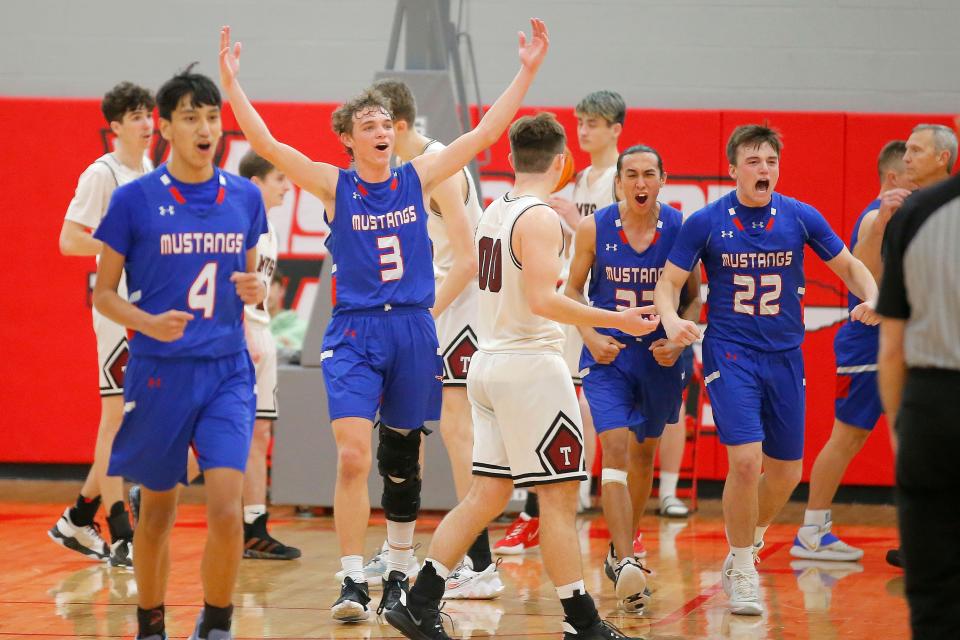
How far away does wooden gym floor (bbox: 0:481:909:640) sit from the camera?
558 cm

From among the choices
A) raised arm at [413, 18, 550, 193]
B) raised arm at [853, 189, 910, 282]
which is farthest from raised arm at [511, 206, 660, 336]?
raised arm at [853, 189, 910, 282]

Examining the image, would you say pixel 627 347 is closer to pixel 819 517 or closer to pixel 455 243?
pixel 455 243

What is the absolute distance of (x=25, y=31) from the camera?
10492 millimetres

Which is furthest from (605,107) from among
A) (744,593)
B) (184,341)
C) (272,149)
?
(184,341)

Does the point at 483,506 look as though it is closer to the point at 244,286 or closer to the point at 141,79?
the point at 244,286

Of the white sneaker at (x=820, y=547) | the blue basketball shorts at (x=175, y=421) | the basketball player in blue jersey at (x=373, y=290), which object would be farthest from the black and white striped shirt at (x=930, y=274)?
the white sneaker at (x=820, y=547)

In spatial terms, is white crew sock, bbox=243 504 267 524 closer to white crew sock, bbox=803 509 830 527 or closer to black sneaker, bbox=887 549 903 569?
white crew sock, bbox=803 509 830 527

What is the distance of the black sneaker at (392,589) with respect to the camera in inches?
219

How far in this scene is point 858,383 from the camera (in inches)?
293

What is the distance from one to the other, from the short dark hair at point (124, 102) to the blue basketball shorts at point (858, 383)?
14.6 feet

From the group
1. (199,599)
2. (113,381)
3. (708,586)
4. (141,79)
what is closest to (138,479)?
(199,599)

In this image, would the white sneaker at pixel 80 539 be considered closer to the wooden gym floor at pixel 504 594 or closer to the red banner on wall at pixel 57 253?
the wooden gym floor at pixel 504 594

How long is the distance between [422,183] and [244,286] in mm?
1484

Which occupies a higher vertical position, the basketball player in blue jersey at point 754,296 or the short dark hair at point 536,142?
the short dark hair at point 536,142
